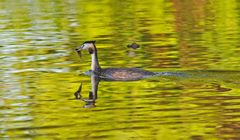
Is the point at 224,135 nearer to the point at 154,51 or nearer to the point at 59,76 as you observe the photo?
the point at 59,76

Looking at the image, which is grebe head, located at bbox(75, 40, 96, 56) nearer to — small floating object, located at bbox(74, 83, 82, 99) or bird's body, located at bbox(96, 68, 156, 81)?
bird's body, located at bbox(96, 68, 156, 81)

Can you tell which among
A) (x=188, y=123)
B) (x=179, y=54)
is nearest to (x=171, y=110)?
(x=188, y=123)

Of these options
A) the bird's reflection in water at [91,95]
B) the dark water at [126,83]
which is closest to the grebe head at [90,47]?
the dark water at [126,83]

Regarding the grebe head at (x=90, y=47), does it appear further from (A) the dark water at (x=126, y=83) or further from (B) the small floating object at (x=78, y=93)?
(B) the small floating object at (x=78, y=93)

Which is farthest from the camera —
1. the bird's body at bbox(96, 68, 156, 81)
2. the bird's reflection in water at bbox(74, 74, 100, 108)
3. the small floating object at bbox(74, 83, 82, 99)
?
the bird's body at bbox(96, 68, 156, 81)

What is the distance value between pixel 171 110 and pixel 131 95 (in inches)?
96.1

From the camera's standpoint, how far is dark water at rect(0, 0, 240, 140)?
17.0m

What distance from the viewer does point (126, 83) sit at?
75.9ft

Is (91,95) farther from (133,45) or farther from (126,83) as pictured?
(133,45)

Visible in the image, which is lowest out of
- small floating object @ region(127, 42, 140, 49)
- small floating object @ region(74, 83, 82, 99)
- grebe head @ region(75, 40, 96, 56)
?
small floating object @ region(127, 42, 140, 49)

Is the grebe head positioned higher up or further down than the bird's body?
higher up

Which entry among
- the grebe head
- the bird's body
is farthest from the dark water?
the grebe head

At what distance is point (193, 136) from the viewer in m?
15.8

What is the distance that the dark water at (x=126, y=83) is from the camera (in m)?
17.0
